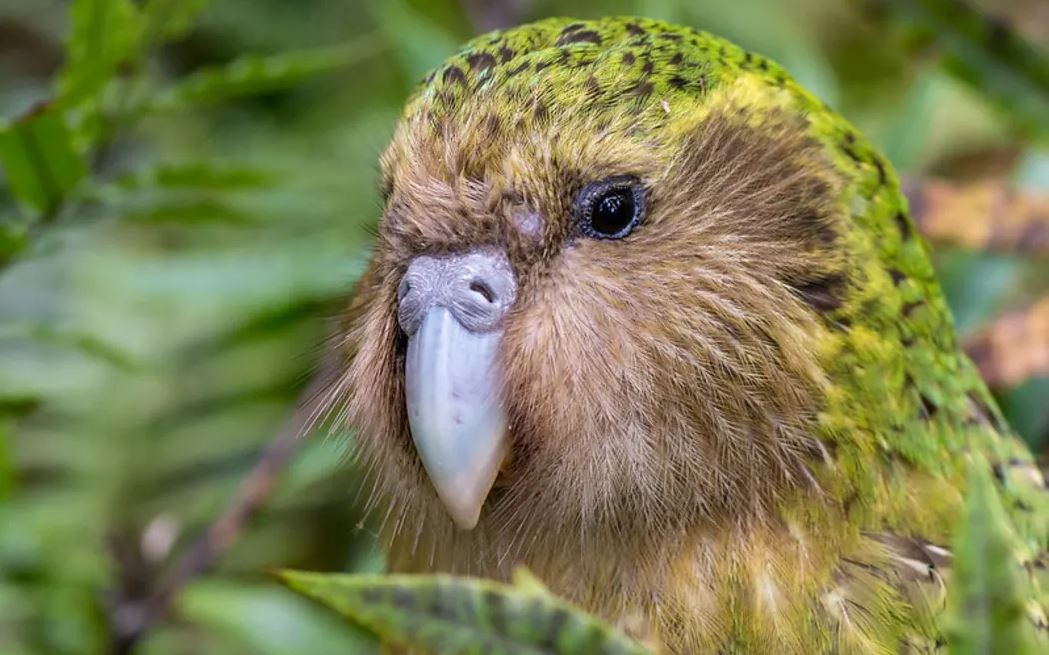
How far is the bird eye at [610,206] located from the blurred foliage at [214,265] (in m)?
0.37

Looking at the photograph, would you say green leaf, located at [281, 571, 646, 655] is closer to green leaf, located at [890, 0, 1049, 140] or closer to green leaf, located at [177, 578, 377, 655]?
green leaf, located at [177, 578, 377, 655]

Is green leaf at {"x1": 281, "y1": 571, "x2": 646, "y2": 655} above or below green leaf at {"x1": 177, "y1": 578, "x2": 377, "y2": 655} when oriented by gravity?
above

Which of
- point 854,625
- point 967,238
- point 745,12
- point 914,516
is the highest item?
point 745,12

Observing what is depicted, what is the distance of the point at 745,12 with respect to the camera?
284 cm

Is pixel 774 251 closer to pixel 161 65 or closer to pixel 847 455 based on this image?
pixel 847 455

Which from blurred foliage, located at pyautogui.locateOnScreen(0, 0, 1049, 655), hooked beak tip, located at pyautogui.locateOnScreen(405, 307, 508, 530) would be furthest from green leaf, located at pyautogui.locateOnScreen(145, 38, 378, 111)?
hooked beak tip, located at pyautogui.locateOnScreen(405, 307, 508, 530)

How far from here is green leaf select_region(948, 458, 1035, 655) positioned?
2.48ft

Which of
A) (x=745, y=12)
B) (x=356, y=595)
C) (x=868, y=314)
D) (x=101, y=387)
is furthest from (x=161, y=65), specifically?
(x=356, y=595)

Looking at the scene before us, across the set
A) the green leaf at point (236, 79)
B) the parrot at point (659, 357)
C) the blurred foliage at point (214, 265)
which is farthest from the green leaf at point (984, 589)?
the green leaf at point (236, 79)

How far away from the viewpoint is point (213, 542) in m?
1.88

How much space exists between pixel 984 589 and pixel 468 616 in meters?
0.36

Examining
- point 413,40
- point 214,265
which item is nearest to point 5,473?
point 214,265

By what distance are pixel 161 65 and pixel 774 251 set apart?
2.48 metres

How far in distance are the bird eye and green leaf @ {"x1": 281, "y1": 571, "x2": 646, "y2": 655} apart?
1.49 ft
